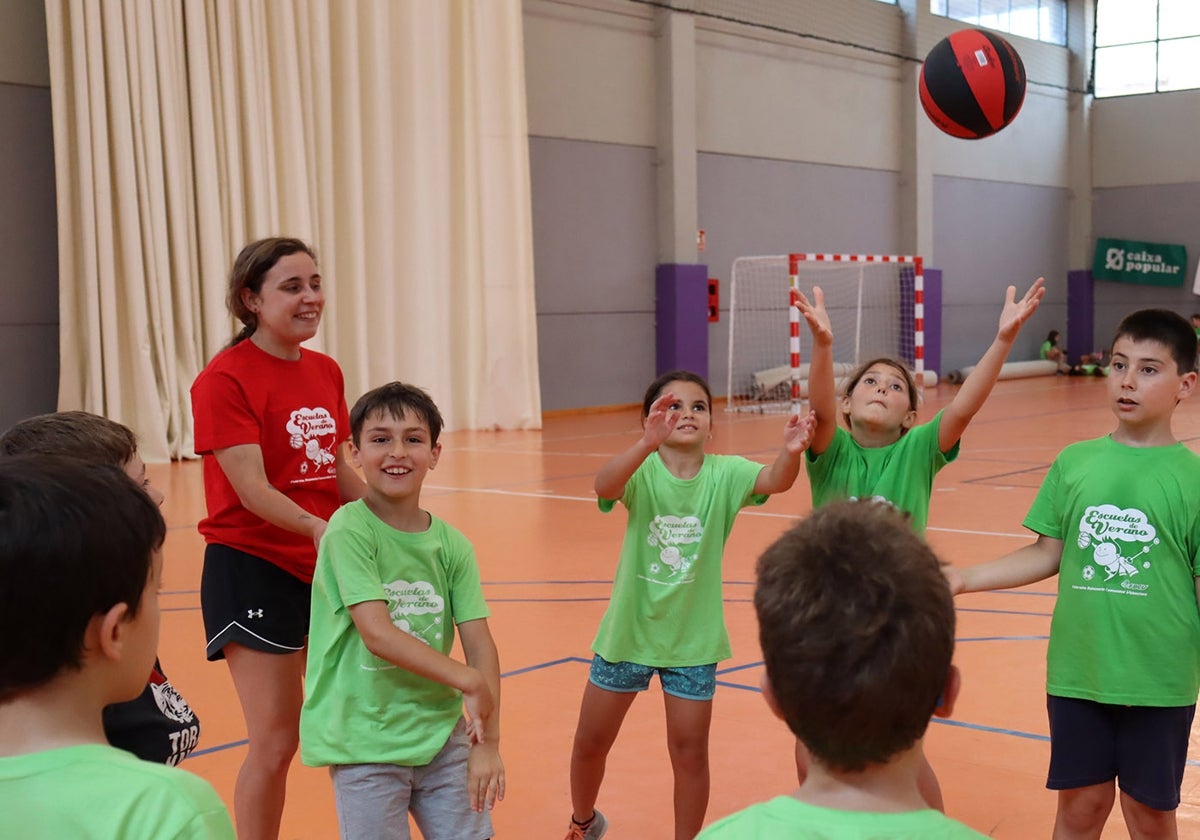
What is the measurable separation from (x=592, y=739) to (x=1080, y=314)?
21.5 metres

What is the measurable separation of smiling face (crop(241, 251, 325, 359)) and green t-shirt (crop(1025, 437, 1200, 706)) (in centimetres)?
178

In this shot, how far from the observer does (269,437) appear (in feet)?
9.98

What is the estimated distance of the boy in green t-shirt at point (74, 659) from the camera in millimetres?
1291

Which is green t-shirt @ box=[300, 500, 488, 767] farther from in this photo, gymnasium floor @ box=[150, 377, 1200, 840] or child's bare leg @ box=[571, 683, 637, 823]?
gymnasium floor @ box=[150, 377, 1200, 840]

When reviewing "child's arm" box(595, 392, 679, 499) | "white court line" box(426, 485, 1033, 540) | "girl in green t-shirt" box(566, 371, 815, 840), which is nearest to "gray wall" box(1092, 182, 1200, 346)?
"white court line" box(426, 485, 1033, 540)

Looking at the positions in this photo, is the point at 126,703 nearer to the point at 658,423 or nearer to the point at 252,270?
the point at 252,270

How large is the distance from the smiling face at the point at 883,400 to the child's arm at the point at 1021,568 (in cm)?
54

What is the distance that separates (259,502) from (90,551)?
156cm

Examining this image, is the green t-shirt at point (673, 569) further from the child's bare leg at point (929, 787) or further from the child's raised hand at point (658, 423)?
the child's bare leg at point (929, 787)

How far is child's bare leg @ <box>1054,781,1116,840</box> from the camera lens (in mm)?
2684

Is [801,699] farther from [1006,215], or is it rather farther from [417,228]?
[1006,215]

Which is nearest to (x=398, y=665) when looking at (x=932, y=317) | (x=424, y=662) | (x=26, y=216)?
(x=424, y=662)

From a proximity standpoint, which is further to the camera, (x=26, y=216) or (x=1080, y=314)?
(x=1080, y=314)

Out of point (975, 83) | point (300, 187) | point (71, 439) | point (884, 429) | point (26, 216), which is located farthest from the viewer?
point (300, 187)
